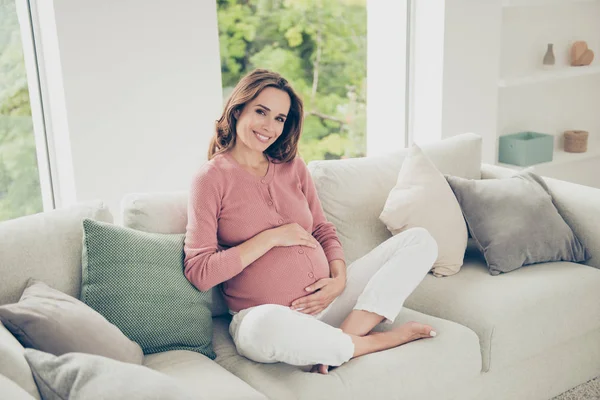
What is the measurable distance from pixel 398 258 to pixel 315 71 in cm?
320

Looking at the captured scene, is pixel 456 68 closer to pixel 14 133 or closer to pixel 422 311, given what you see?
pixel 422 311

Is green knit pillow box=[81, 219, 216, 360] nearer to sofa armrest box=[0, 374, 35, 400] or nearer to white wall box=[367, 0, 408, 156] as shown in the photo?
sofa armrest box=[0, 374, 35, 400]

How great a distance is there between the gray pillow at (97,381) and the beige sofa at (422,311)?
0.05m

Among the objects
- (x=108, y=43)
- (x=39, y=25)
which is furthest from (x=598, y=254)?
(x=39, y=25)

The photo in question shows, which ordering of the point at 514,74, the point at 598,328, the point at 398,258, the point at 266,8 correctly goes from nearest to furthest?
the point at 398,258
the point at 598,328
the point at 514,74
the point at 266,8

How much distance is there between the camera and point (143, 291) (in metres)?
2.05

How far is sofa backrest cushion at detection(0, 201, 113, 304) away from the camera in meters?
1.99

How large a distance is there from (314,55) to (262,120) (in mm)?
3108

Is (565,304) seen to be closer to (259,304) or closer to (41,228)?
(259,304)

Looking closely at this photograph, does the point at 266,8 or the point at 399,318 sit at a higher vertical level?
the point at 266,8

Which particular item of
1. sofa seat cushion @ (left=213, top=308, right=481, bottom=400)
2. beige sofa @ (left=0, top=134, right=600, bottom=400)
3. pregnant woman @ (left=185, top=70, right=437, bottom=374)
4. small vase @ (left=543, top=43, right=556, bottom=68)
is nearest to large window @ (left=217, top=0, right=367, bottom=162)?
small vase @ (left=543, top=43, right=556, bottom=68)

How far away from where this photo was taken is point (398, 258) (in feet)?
7.52

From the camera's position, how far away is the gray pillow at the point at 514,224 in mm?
2607

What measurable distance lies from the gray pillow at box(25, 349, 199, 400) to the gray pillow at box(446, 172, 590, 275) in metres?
1.46
